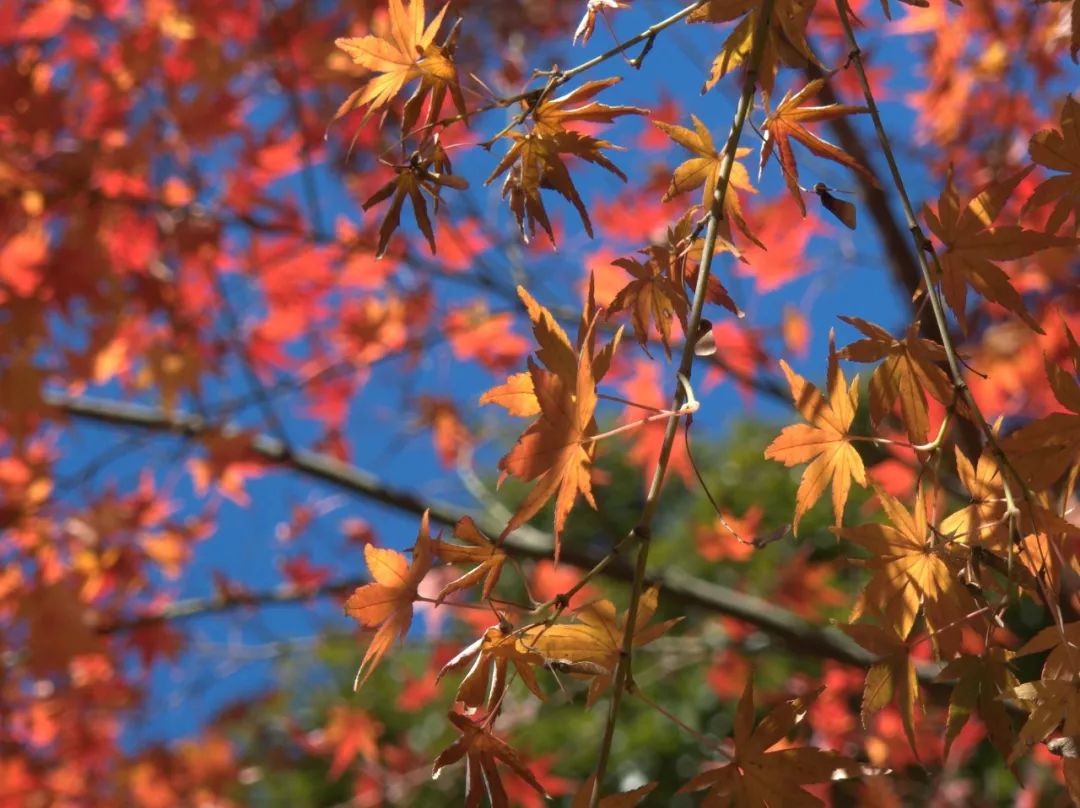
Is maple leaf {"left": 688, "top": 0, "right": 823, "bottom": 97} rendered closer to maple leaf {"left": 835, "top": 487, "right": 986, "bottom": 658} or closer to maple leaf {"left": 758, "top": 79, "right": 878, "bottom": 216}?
maple leaf {"left": 758, "top": 79, "right": 878, "bottom": 216}

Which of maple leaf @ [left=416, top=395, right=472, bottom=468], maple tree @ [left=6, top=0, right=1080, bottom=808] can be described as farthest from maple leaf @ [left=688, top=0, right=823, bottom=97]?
maple leaf @ [left=416, top=395, right=472, bottom=468]

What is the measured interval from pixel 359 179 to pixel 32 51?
83cm

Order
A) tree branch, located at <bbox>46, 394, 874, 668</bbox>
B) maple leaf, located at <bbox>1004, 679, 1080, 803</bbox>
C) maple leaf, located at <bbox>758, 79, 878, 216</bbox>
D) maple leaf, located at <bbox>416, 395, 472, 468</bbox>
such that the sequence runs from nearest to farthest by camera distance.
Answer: maple leaf, located at <bbox>1004, 679, 1080, 803</bbox>, maple leaf, located at <bbox>758, 79, 878, 216</bbox>, tree branch, located at <bbox>46, 394, 874, 668</bbox>, maple leaf, located at <bbox>416, 395, 472, 468</bbox>

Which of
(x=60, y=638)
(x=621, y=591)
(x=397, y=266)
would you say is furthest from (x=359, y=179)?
(x=621, y=591)

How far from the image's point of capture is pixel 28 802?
9.40 feet

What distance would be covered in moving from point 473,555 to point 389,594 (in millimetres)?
54

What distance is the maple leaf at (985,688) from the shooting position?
0.56 m

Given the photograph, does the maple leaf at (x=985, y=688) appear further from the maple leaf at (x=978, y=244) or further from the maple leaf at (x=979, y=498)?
the maple leaf at (x=978, y=244)

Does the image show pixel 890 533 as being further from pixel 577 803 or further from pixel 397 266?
pixel 397 266

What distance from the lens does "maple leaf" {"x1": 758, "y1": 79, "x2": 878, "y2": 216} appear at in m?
0.62

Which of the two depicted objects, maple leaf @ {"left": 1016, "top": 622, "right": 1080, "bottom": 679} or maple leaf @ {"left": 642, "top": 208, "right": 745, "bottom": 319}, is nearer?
maple leaf @ {"left": 1016, "top": 622, "right": 1080, "bottom": 679}

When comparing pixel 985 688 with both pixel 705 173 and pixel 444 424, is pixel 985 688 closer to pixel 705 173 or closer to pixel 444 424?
pixel 705 173

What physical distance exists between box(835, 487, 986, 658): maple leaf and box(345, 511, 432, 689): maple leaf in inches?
8.2

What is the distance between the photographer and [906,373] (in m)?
0.61
